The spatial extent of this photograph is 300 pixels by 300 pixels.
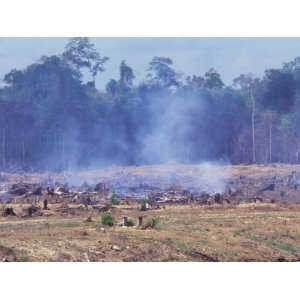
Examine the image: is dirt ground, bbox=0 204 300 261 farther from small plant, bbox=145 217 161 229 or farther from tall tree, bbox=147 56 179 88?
tall tree, bbox=147 56 179 88

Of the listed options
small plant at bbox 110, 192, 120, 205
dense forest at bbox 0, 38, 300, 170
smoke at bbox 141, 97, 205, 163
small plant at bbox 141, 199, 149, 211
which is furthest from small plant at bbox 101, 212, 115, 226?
smoke at bbox 141, 97, 205, 163

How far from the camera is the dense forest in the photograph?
1705 cm

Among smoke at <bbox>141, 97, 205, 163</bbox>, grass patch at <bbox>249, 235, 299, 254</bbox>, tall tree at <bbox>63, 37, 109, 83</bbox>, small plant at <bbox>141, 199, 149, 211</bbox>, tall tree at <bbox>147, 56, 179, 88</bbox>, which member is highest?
tall tree at <bbox>63, 37, 109, 83</bbox>

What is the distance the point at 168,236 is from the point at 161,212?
0.60 m

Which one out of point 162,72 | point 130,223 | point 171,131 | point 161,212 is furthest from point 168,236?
point 162,72

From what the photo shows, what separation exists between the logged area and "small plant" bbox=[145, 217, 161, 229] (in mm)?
22

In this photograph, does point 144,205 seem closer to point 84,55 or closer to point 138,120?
point 138,120

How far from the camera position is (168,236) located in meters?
16.5

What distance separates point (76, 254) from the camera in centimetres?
1611

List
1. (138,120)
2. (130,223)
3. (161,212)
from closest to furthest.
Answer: (130,223) < (161,212) < (138,120)

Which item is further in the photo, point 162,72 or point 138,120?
point 138,120
